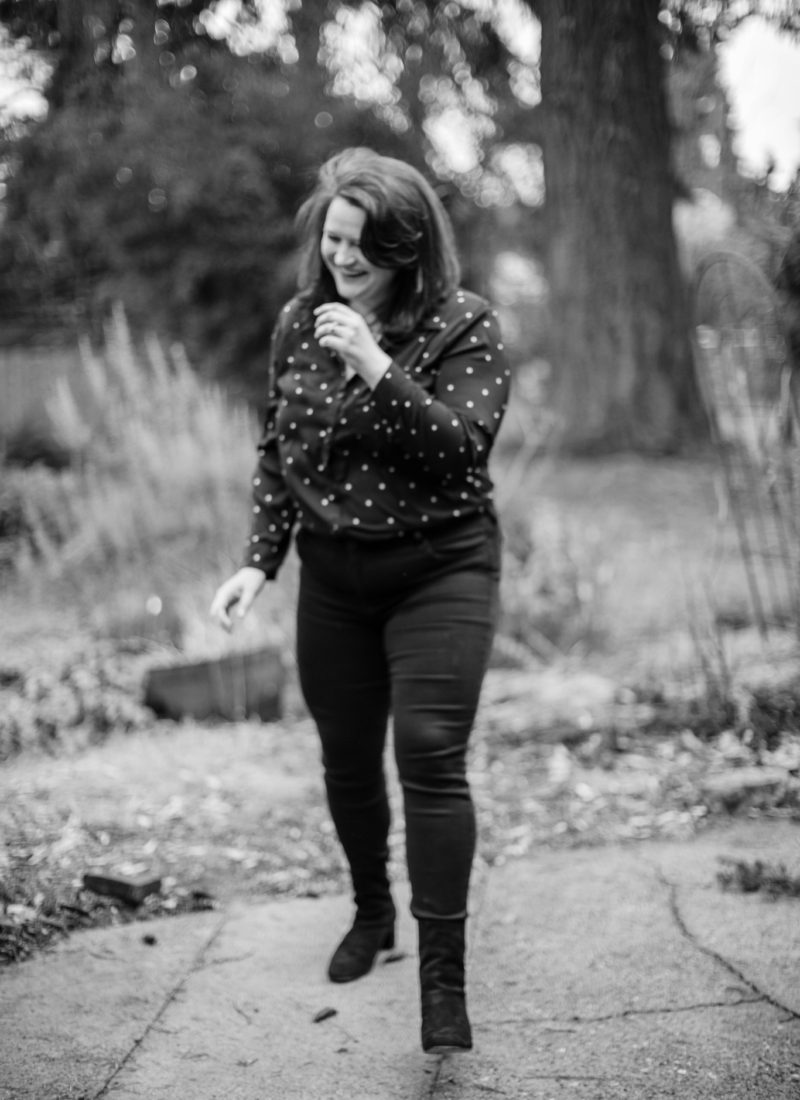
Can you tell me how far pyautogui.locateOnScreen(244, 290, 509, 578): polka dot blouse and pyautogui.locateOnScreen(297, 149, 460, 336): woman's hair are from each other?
0.05 meters

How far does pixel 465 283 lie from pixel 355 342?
8128mm

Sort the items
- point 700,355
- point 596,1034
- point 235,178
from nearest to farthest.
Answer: point 596,1034 < point 700,355 < point 235,178

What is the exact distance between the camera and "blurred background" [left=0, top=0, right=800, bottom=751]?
4438 millimetres

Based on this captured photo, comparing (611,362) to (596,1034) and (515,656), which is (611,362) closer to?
(515,656)

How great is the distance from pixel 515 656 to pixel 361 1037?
9.01 feet

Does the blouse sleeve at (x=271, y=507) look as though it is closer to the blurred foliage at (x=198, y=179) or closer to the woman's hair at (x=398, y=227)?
the woman's hair at (x=398, y=227)

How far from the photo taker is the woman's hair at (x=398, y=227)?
229 centimetres

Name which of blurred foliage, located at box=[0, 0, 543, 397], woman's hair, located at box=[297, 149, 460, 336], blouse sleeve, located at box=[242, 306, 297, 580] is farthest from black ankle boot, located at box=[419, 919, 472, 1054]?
blurred foliage, located at box=[0, 0, 543, 397]

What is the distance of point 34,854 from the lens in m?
3.13

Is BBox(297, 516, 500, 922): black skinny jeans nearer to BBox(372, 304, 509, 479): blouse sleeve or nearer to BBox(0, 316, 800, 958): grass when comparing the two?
BBox(372, 304, 509, 479): blouse sleeve

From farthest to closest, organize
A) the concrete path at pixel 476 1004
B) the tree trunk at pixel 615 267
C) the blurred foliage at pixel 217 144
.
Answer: the tree trunk at pixel 615 267 → the blurred foliage at pixel 217 144 → the concrete path at pixel 476 1004

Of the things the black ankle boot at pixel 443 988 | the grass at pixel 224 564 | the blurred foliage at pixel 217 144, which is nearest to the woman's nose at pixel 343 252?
the black ankle boot at pixel 443 988

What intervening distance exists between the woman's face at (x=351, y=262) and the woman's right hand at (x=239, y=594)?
585mm

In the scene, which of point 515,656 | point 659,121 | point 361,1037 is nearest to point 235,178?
point 659,121
